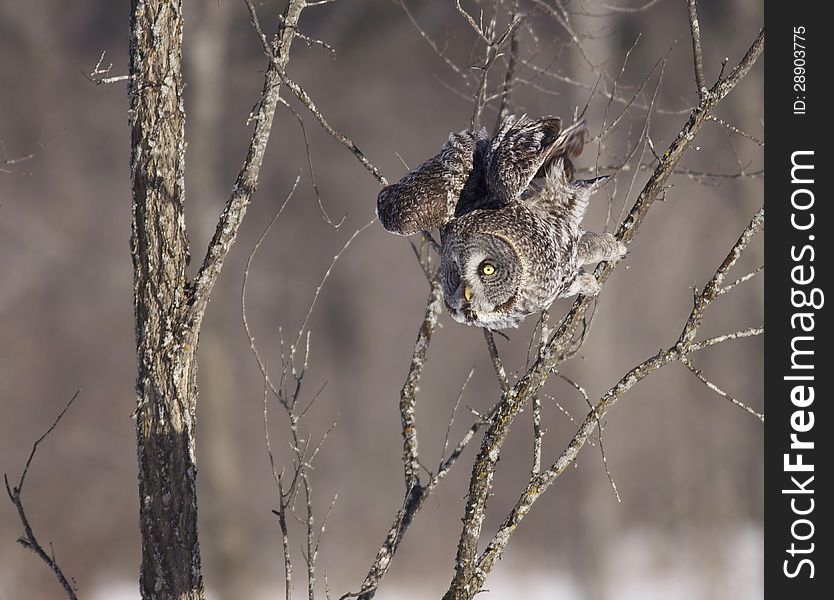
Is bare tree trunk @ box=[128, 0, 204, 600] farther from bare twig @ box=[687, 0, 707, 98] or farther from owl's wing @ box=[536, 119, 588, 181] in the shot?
bare twig @ box=[687, 0, 707, 98]

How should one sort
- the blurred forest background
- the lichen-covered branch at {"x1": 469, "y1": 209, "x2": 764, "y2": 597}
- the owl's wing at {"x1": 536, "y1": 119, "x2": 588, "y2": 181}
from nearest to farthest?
the lichen-covered branch at {"x1": 469, "y1": 209, "x2": 764, "y2": 597} < the owl's wing at {"x1": 536, "y1": 119, "x2": 588, "y2": 181} < the blurred forest background

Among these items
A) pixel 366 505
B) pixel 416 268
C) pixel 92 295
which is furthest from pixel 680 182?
→ pixel 92 295

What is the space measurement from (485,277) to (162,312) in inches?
27.5

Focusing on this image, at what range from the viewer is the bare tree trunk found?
6.82 feet

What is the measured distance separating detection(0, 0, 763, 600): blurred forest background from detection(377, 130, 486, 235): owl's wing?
201 inches

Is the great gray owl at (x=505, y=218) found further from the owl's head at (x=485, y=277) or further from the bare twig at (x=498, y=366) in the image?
the bare twig at (x=498, y=366)

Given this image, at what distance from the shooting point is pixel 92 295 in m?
8.61

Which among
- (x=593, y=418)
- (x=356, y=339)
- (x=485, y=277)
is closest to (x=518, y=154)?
(x=485, y=277)

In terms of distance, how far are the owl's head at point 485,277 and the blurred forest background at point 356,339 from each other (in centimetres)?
514

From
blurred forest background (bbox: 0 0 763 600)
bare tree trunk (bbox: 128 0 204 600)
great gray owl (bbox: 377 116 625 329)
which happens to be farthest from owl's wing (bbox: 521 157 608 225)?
blurred forest background (bbox: 0 0 763 600)

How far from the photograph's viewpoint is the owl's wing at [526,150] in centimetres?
207

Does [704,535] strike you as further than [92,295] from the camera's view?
No
